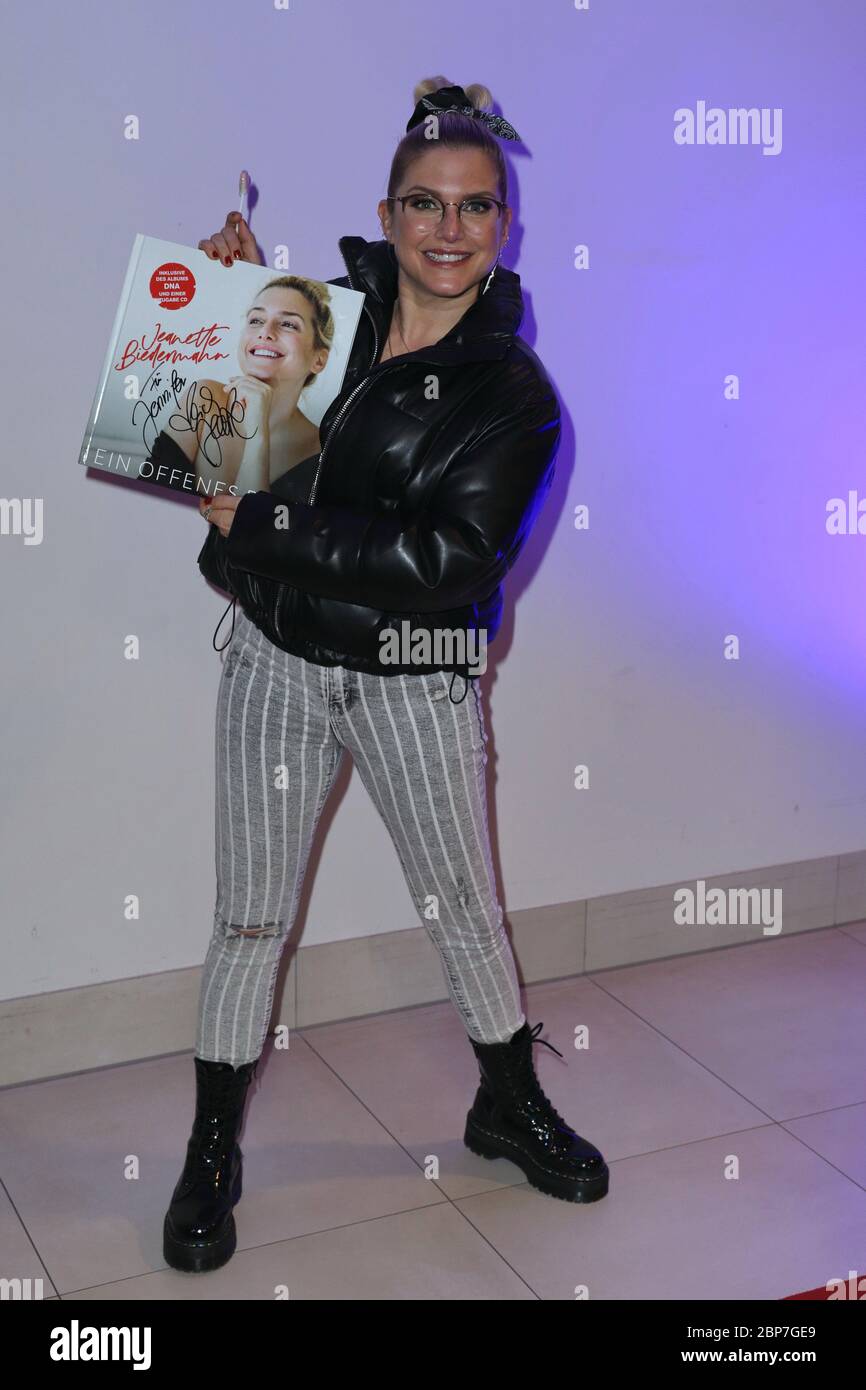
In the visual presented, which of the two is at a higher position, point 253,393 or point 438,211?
point 438,211

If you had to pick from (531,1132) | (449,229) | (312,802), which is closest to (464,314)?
(449,229)

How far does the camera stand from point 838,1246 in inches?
79.8

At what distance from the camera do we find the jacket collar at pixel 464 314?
A: 1.80m

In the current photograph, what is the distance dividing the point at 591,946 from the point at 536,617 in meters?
0.66

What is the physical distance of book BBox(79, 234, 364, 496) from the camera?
1.81m

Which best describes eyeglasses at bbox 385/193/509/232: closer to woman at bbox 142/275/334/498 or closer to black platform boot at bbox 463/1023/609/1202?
woman at bbox 142/275/334/498

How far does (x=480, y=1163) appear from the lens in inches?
87.1

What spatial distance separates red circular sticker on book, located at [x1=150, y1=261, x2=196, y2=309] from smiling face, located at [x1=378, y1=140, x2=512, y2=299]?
0.85ft

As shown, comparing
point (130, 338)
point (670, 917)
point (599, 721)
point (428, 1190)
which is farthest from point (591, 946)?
point (130, 338)

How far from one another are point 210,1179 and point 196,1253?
103 millimetres

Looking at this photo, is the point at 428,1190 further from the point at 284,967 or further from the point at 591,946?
the point at 591,946

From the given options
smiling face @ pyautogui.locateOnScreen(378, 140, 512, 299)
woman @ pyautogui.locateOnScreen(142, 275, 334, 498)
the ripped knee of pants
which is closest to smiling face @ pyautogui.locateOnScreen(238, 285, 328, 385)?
woman @ pyautogui.locateOnScreen(142, 275, 334, 498)

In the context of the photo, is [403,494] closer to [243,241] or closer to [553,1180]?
[243,241]

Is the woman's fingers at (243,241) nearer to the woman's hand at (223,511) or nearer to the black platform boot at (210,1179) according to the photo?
the woman's hand at (223,511)
